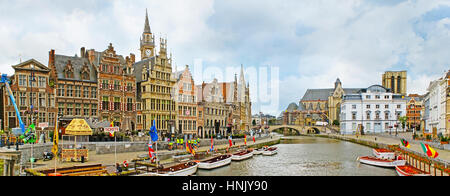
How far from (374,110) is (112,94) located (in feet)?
277

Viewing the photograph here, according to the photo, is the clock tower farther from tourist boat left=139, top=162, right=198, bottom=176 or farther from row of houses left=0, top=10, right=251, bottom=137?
tourist boat left=139, top=162, right=198, bottom=176

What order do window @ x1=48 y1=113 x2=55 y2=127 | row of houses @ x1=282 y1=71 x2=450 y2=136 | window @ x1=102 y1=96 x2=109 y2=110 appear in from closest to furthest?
1. window @ x1=48 y1=113 x2=55 y2=127
2. window @ x1=102 y1=96 x2=109 y2=110
3. row of houses @ x1=282 y1=71 x2=450 y2=136

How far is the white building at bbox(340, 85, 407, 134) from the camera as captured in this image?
10369 cm

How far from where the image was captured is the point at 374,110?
104938 millimetres

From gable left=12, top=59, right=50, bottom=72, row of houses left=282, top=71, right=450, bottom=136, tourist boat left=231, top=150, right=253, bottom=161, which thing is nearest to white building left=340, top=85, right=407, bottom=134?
row of houses left=282, top=71, right=450, bottom=136

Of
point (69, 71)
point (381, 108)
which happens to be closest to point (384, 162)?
point (69, 71)

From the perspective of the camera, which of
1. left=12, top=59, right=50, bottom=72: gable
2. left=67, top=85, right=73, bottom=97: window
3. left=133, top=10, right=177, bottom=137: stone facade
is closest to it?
left=12, top=59, right=50, bottom=72: gable

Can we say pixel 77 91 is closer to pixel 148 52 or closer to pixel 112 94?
pixel 112 94

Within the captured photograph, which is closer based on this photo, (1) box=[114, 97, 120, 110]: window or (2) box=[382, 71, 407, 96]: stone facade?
(1) box=[114, 97, 120, 110]: window

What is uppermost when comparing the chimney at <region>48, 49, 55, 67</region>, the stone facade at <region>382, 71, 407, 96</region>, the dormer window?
the stone facade at <region>382, 71, 407, 96</region>

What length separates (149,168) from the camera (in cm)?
2722

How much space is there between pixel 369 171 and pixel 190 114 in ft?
123

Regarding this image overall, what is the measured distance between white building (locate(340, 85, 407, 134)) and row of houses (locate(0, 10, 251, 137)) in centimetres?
5614

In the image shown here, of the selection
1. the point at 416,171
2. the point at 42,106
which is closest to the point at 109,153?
the point at 42,106
